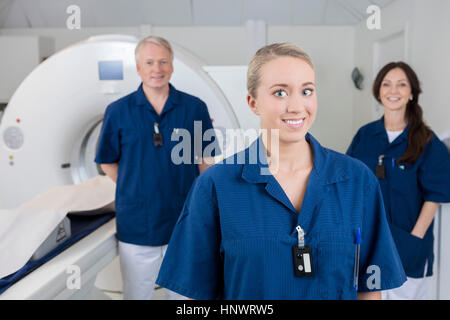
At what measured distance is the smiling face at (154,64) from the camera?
148cm

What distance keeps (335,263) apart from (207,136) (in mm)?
1066

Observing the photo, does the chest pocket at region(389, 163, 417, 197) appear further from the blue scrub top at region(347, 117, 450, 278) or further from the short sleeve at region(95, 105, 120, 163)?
the short sleeve at region(95, 105, 120, 163)

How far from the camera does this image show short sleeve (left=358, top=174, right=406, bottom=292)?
76 centimetres

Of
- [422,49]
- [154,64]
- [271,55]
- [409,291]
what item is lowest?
[409,291]

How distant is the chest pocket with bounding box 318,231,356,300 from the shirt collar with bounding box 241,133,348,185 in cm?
10

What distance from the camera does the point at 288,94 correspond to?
652mm

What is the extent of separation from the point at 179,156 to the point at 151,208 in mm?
224

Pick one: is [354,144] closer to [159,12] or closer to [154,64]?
[154,64]

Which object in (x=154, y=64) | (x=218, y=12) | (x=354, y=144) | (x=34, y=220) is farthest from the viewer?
(x=218, y=12)

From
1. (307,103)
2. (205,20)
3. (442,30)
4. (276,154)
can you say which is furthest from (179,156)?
(205,20)

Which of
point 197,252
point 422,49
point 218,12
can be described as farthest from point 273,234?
point 218,12

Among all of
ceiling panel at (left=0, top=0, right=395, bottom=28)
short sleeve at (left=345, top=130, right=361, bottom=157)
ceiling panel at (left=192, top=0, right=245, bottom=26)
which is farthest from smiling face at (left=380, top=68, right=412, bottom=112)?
ceiling panel at (left=192, top=0, right=245, bottom=26)
